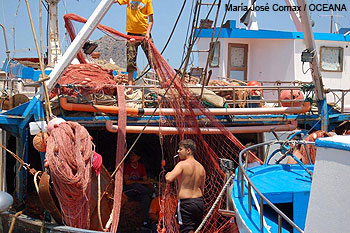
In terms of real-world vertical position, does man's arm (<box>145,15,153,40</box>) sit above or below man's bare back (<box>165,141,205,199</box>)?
above

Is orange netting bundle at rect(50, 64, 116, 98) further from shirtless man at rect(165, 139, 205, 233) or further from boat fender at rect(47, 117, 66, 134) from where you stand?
shirtless man at rect(165, 139, 205, 233)

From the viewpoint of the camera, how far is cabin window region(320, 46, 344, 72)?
12.6 m

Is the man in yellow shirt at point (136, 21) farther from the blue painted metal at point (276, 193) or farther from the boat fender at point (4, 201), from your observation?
the blue painted metal at point (276, 193)

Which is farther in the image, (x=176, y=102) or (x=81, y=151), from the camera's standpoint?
(x=176, y=102)

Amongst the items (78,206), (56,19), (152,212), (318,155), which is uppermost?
(56,19)

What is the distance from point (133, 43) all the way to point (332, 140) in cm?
535

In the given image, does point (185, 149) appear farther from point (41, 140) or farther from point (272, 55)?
point (272, 55)

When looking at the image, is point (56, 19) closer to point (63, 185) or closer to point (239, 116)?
point (239, 116)

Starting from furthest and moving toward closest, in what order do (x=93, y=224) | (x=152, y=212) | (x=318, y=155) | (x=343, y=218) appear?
1. (x=152, y=212)
2. (x=93, y=224)
3. (x=318, y=155)
4. (x=343, y=218)

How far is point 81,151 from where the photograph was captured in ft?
18.7

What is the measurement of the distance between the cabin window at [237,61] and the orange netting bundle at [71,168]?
293 inches

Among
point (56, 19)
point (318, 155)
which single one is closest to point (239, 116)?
point (318, 155)

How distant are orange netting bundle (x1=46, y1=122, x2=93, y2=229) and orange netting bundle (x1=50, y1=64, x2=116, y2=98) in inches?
44.0

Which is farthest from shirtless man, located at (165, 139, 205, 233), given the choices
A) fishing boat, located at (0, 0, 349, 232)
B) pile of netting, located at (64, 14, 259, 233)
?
pile of netting, located at (64, 14, 259, 233)
